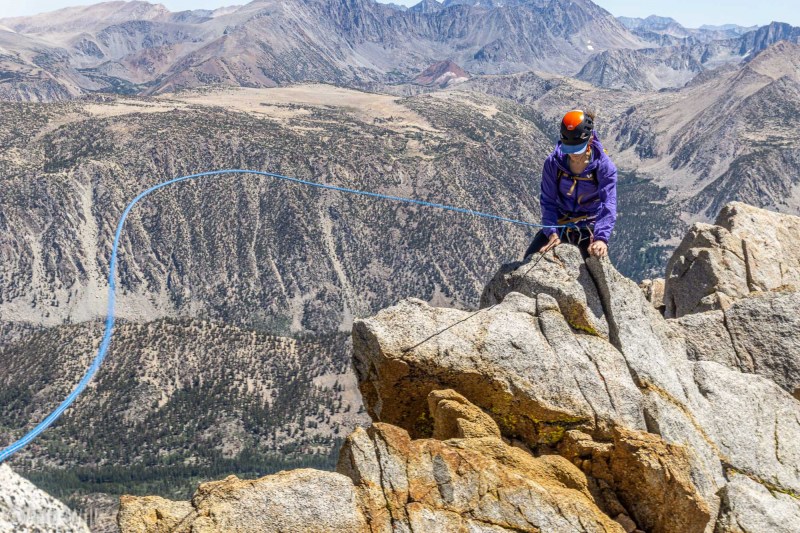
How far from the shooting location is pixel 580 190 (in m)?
27.2

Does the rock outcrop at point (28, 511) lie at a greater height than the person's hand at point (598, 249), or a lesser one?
lesser

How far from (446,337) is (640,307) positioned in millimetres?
9352

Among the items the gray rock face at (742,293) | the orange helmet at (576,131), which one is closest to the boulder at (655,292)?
the gray rock face at (742,293)

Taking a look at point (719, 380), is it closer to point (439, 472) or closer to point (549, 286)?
point (549, 286)

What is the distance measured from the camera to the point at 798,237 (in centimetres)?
4628

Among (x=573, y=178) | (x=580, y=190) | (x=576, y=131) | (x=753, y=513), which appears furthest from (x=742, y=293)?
(x=753, y=513)

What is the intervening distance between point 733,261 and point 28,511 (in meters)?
41.0

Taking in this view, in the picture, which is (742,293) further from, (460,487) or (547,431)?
(460,487)

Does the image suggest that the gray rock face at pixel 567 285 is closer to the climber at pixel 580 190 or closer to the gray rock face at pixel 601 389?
the gray rock face at pixel 601 389

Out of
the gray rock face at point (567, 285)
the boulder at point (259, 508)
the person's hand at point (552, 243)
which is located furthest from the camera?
the person's hand at point (552, 243)

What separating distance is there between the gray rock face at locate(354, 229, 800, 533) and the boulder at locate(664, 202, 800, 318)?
41.4 ft

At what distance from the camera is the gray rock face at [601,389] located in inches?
773

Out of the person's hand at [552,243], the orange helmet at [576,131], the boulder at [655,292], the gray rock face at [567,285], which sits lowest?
the boulder at [655,292]

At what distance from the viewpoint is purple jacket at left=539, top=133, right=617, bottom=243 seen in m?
26.2
